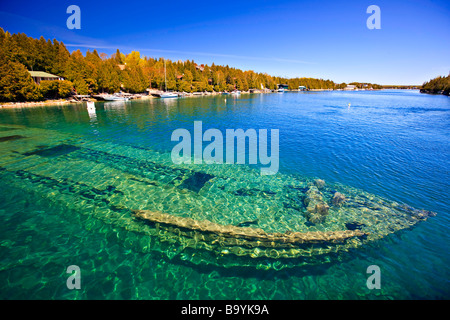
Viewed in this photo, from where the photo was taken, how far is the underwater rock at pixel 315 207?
8766 mm

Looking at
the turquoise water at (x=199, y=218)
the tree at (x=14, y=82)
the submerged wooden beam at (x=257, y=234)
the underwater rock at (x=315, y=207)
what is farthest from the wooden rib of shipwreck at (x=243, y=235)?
the tree at (x=14, y=82)

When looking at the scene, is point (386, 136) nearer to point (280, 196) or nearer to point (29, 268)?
point (280, 196)

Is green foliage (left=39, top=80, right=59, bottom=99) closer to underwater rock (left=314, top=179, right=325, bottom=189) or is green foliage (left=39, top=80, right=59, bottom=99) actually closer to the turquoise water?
the turquoise water

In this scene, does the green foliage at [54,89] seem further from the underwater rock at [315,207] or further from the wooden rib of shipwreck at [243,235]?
the underwater rock at [315,207]

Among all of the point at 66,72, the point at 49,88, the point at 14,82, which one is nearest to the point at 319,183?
the point at 14,82

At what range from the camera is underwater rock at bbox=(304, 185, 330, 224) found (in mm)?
8766

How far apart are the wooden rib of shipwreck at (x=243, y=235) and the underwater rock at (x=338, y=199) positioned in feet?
6.74

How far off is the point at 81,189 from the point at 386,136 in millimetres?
34679

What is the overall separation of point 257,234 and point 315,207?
12.4ft

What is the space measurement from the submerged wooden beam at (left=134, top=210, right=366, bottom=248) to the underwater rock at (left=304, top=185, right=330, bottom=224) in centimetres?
90

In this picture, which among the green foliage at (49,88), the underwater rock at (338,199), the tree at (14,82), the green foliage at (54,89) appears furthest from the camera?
the green foliage at (54,89)

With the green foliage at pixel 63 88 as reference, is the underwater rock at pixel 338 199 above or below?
below

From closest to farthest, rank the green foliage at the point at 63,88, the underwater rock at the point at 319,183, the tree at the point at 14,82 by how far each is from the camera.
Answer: the underwater rock at the point at 319,183, the tree at the point at 14,82, the green foliage at the point at 63,88

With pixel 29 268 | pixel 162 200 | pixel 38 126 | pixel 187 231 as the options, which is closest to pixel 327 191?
pixel 187 231
